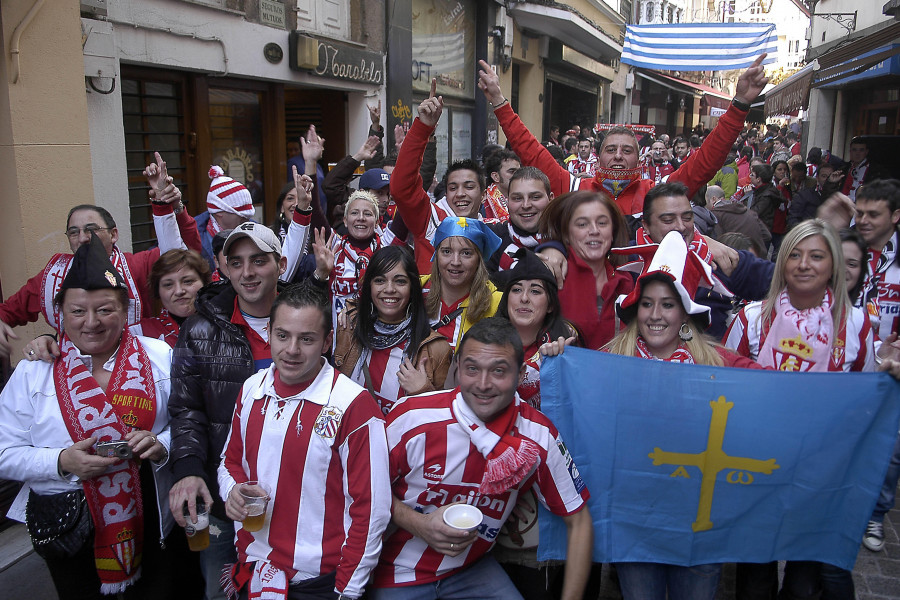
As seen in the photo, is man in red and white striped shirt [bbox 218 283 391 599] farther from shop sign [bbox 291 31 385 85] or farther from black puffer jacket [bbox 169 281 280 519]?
shop sign [bbox 291 31 385 85]

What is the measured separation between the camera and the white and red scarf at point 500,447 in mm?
2391

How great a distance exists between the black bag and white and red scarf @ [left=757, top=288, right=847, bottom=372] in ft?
9.78

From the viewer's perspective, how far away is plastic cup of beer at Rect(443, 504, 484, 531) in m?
2.28

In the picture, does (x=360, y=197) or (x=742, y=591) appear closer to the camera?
(x=742, y=591)

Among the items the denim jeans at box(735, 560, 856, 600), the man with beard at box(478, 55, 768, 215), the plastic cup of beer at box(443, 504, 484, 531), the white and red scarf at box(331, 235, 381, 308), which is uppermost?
the man with beard at box(478, 55, 768, 215)

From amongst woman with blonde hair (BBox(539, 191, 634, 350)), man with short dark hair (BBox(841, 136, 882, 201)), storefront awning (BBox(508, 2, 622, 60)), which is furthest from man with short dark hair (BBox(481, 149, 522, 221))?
storefront awning (BBox(508, 2, 622, 60))

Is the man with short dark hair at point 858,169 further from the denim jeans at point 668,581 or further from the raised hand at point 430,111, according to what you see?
the denim jeans at point 668,581

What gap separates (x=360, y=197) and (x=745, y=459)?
10.1 feet

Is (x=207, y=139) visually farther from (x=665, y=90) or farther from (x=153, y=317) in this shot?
(x=665, y=90)

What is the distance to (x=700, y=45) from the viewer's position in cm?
1442

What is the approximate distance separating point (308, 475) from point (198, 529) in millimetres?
522

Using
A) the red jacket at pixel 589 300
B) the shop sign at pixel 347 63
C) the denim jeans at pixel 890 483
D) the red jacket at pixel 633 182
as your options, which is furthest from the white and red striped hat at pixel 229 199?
the shop sign at pixel 347 63

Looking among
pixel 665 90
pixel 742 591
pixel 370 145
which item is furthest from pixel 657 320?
pixel 665 90

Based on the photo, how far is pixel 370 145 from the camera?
19.6 feet
